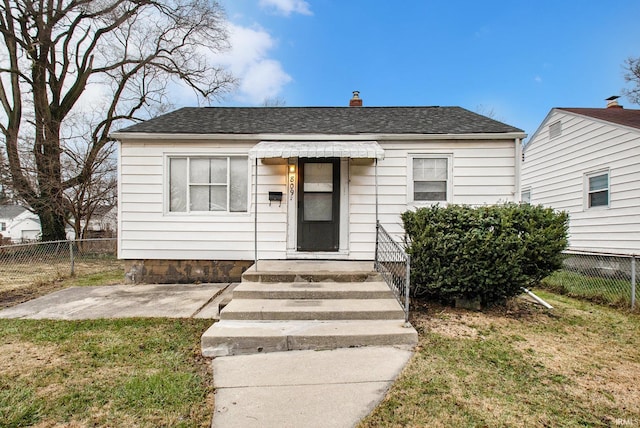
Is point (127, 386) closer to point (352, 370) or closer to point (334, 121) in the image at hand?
point (352, 370)

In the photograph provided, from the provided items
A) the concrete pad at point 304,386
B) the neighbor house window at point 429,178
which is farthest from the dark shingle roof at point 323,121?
the concrete pad at point 304,386

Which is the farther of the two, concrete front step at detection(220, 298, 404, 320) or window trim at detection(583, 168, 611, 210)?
window trim at detection(583, 168, 611, 210)

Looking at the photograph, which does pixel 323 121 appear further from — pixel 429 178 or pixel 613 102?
pixel 613 102

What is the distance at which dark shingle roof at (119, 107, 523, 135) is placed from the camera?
6578 millimetres

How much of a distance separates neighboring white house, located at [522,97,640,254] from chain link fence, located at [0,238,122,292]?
1363 centimetres

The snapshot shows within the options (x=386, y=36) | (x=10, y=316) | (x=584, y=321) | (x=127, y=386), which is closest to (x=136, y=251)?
(x=10, y=316)

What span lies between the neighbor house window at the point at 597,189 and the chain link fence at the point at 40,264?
45.3 ft

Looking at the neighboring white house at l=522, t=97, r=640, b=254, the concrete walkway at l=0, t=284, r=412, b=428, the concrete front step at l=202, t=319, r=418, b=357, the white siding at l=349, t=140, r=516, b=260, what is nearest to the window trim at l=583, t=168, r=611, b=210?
the neighboring white house at l=522, t=97, r=640, b=254

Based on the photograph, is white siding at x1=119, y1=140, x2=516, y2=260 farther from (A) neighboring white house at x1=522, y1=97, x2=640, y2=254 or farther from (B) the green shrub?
(A) neighboring white house at x1=522, y1=97, x2=640, y2=254

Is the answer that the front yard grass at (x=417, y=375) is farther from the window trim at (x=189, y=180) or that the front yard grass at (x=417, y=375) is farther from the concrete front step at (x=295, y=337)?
the window trim at (x=189, y=180)

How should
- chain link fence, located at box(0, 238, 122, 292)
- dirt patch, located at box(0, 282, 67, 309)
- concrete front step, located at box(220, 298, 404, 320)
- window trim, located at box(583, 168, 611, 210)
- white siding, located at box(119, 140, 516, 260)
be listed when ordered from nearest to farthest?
1. concrete front step, located at box(220, 298, 404, 320)
2. dirt patch, located at box(0, 282, 67, 309)
3. white siding, located at box(119, 140, 516, 260)
4. chain link fence, located at box(0, 238, 122, 292)
5. window trim, located at box(583, 168, 611, 210)

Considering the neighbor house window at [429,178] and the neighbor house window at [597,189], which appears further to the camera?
the neighbor house window at [597,189]

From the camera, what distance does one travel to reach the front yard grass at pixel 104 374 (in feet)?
7.73

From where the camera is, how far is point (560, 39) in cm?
1287
